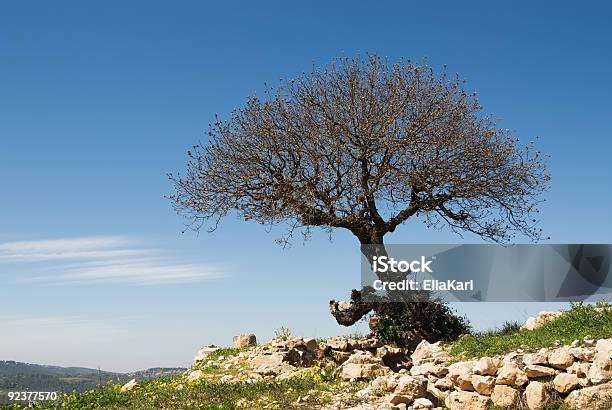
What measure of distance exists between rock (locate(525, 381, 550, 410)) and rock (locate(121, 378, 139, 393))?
10.6 meters

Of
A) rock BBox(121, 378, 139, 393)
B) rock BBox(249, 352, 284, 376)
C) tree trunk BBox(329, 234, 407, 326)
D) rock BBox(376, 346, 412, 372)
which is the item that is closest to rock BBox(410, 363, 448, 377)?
rock BBox(249, 352, 284, 376)

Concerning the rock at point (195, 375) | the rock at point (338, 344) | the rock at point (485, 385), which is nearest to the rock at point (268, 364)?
the rock at point (195, 375)

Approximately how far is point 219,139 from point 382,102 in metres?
6.28

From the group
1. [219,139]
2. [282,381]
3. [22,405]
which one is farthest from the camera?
[219,139]

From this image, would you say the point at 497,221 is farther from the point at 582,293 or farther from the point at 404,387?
the point at 404,387

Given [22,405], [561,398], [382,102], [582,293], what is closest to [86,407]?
[22,405]

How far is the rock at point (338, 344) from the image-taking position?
71.2 ft

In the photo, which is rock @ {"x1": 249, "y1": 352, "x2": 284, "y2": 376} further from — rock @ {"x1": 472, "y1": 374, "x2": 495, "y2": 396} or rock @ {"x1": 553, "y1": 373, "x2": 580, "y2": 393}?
rock @ {"x1": 553, "y1": 373, "x2": 580, "y2": 393}

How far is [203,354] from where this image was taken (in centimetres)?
2506

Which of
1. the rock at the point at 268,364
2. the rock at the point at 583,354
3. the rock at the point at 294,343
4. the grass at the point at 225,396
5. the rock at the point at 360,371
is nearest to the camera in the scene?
the rock at the point at 583,354

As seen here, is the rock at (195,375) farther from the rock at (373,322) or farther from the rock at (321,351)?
the rock at (373,322)

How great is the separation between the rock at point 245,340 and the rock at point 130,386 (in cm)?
791

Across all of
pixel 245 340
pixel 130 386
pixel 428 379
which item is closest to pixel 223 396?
pixel 428 379

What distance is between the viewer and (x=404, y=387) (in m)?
13.5
